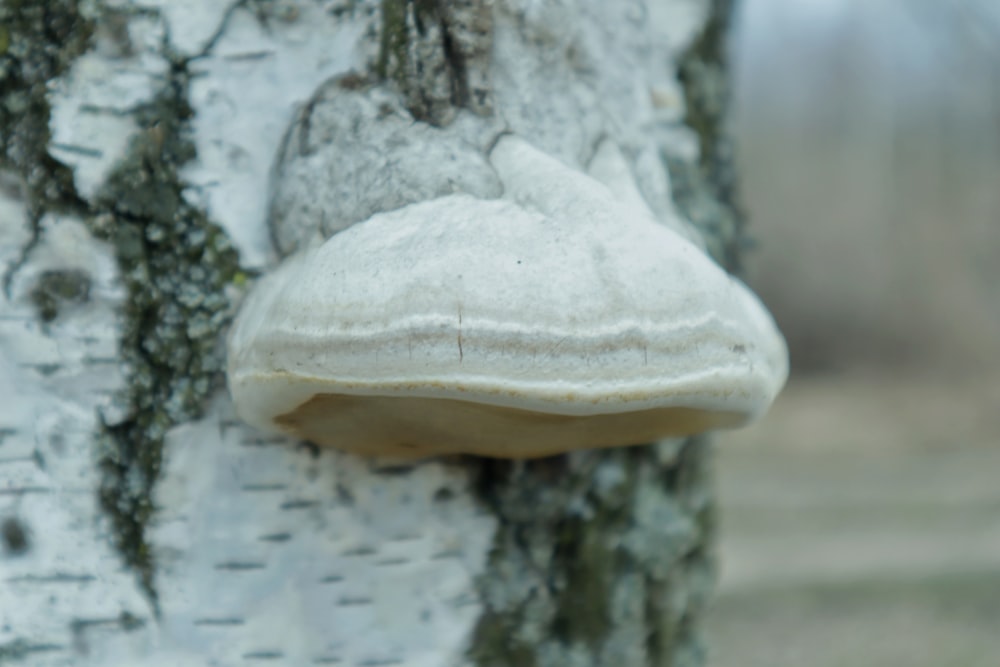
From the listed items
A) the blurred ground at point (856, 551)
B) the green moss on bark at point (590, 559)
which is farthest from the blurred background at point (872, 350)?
the green moss on bark at point (590, 559)

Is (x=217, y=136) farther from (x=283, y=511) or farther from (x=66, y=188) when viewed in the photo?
(x=283, y=511)

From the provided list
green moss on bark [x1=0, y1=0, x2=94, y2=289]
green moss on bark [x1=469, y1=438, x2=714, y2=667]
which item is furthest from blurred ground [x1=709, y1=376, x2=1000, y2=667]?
green moss on bark [x1=0, y1=0, x2=94, y2=289]

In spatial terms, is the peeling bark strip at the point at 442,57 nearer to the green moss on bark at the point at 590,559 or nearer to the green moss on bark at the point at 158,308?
the green moss on bark at the point at 158,308

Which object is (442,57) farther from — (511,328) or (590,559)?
(590,559)

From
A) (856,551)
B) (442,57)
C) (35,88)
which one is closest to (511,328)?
(442,57)

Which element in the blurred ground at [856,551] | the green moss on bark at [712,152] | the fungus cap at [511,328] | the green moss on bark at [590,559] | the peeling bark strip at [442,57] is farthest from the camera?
the blurred ground at [856,551]

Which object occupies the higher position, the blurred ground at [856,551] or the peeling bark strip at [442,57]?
the peeling bark strip at [442,57]
